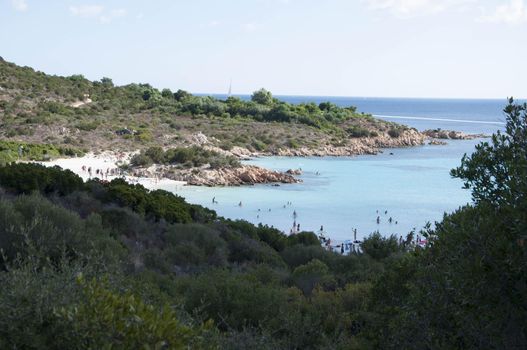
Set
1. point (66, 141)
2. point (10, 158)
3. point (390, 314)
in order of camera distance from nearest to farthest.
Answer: point (390, 314), point (10, 158), point (66, 141)

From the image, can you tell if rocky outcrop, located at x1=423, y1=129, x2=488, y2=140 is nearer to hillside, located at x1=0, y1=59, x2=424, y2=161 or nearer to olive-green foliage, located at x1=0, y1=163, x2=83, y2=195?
hillside, located at x1=0, y1=59, x2=424, y2=161

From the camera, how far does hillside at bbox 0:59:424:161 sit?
57656 millimetres

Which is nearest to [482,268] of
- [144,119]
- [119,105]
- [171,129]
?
[171,129]

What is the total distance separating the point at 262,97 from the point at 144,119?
33711 millimetres

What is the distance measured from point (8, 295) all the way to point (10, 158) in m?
38.0

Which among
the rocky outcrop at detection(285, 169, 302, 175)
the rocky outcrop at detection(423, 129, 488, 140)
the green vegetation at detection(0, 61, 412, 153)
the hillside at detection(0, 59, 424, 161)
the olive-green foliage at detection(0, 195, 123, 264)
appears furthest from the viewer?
the rocky outcrop at detection(423, 129, 488, 140)

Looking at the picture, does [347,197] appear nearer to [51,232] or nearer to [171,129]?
[171,129]

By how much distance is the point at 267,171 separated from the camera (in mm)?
47844

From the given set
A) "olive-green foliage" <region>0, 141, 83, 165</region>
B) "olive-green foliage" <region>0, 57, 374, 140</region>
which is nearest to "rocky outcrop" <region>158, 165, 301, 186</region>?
"olive-green foliage" <region>0, 141, 83, 165</region>

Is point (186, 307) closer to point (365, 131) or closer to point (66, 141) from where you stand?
point (66, 141)

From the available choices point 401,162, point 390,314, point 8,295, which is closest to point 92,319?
point 8,295

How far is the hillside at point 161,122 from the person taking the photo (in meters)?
57.7

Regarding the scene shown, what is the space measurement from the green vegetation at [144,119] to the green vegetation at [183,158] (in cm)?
552

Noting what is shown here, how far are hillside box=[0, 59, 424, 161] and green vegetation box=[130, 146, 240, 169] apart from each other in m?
5.10
